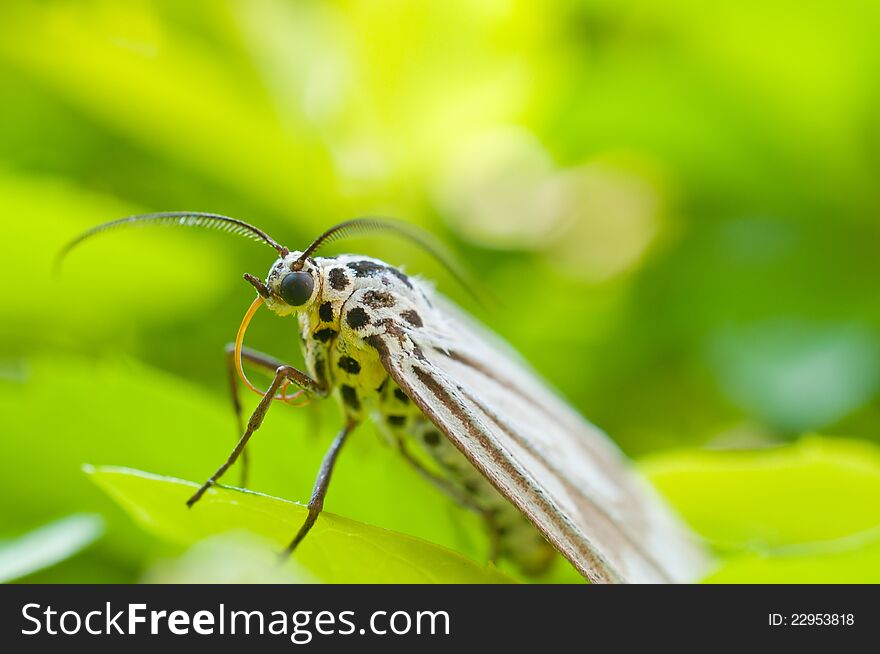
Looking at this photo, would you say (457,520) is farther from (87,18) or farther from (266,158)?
(87,18)

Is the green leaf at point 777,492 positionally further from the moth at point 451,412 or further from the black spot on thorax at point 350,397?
the black spot on thorax at point 350,397

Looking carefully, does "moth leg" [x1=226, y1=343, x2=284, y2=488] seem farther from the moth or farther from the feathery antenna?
the feathery antenna

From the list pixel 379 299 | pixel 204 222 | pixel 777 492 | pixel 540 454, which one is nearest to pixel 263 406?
pixel 379 299

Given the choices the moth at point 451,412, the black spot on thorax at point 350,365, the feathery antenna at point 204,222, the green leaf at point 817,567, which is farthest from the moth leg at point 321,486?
the green leaf at point 817,567

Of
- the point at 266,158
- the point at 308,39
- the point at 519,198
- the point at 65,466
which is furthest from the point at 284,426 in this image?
the point at 519,198

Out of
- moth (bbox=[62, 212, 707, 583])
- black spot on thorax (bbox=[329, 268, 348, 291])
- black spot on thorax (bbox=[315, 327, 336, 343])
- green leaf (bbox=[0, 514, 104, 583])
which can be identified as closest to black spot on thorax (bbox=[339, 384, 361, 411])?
moth (bbox=[62, 212, 707, 583])

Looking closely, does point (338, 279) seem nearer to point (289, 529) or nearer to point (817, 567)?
point (289, 529)

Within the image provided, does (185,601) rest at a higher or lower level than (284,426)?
lower
